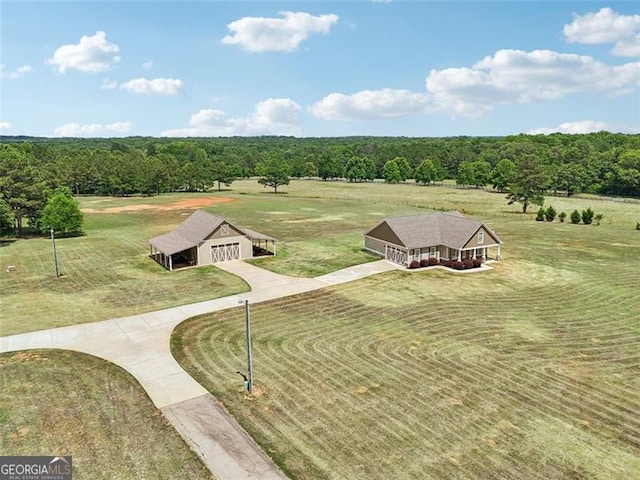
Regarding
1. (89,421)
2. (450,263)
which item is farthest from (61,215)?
(450,263)

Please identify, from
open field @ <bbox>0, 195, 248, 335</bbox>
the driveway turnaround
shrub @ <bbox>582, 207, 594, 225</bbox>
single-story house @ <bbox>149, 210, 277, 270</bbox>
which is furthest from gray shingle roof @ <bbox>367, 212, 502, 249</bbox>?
shrub @ <bbox>582, 207, 594, 225</bbox>

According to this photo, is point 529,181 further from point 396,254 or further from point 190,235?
point 190,235

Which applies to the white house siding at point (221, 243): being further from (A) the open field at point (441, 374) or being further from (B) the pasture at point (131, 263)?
(A) the open field at point (441, 374)

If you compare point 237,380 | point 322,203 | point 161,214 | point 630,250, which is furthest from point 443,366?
point 322,203

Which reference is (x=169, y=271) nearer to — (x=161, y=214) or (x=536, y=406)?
(x=536, y=406)

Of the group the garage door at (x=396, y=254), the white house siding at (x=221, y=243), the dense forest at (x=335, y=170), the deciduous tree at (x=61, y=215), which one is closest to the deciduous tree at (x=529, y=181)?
the dense forest at (x=335, y=170)

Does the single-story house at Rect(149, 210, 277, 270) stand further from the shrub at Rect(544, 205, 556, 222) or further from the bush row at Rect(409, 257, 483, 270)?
the shrub at Rect(544, 205, 556, 222)
